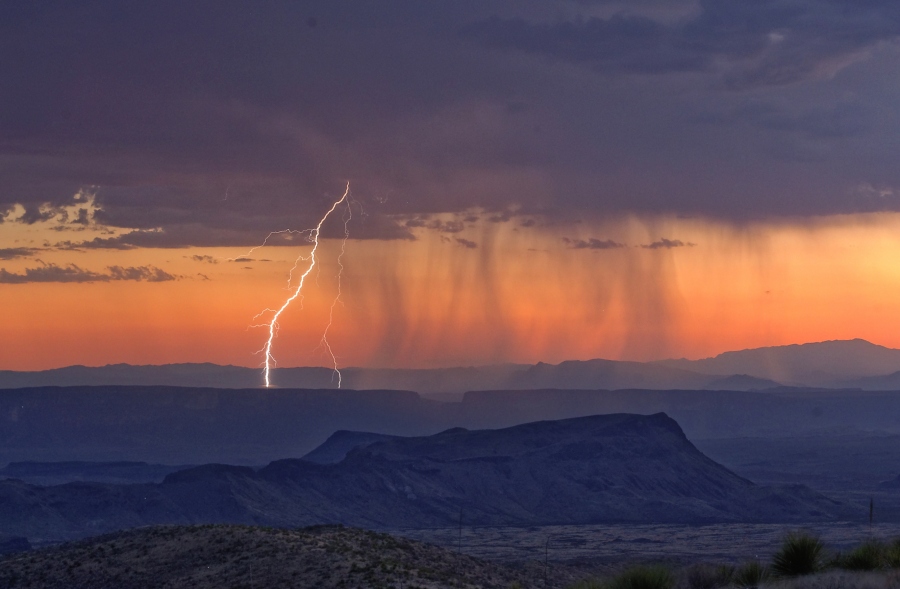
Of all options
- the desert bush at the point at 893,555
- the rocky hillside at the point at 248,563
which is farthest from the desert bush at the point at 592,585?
the rocky hillside at the point at 248,563

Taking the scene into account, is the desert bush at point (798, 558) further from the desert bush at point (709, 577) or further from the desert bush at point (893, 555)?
the desert bush at point (893, 555)

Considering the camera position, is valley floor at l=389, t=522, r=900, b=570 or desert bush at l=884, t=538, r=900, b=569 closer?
desert bush at l=884, t=538, r=900, b=569

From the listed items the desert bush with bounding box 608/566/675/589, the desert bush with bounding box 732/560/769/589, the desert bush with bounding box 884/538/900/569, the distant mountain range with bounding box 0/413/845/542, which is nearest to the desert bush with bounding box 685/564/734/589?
the desert bush with bounding box 732/560/769/589

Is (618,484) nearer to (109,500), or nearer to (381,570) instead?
(109,500)

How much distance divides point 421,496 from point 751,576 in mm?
149814

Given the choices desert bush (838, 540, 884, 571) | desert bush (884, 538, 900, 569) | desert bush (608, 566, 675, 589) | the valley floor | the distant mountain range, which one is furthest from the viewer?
the distant mountain range

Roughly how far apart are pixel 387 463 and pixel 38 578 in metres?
133

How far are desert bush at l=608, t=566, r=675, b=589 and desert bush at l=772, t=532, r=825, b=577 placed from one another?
356cm

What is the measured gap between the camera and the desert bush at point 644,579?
30.5 meters

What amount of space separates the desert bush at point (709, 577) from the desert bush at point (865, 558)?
125 inches

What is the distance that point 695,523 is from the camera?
164875 mm

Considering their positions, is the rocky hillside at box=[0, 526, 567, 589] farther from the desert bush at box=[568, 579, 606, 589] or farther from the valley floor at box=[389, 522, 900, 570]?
the valley floor at box=[389, 522, 900, 570]

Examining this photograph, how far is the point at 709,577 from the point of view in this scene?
115ft

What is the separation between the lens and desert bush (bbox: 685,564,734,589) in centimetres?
3384
